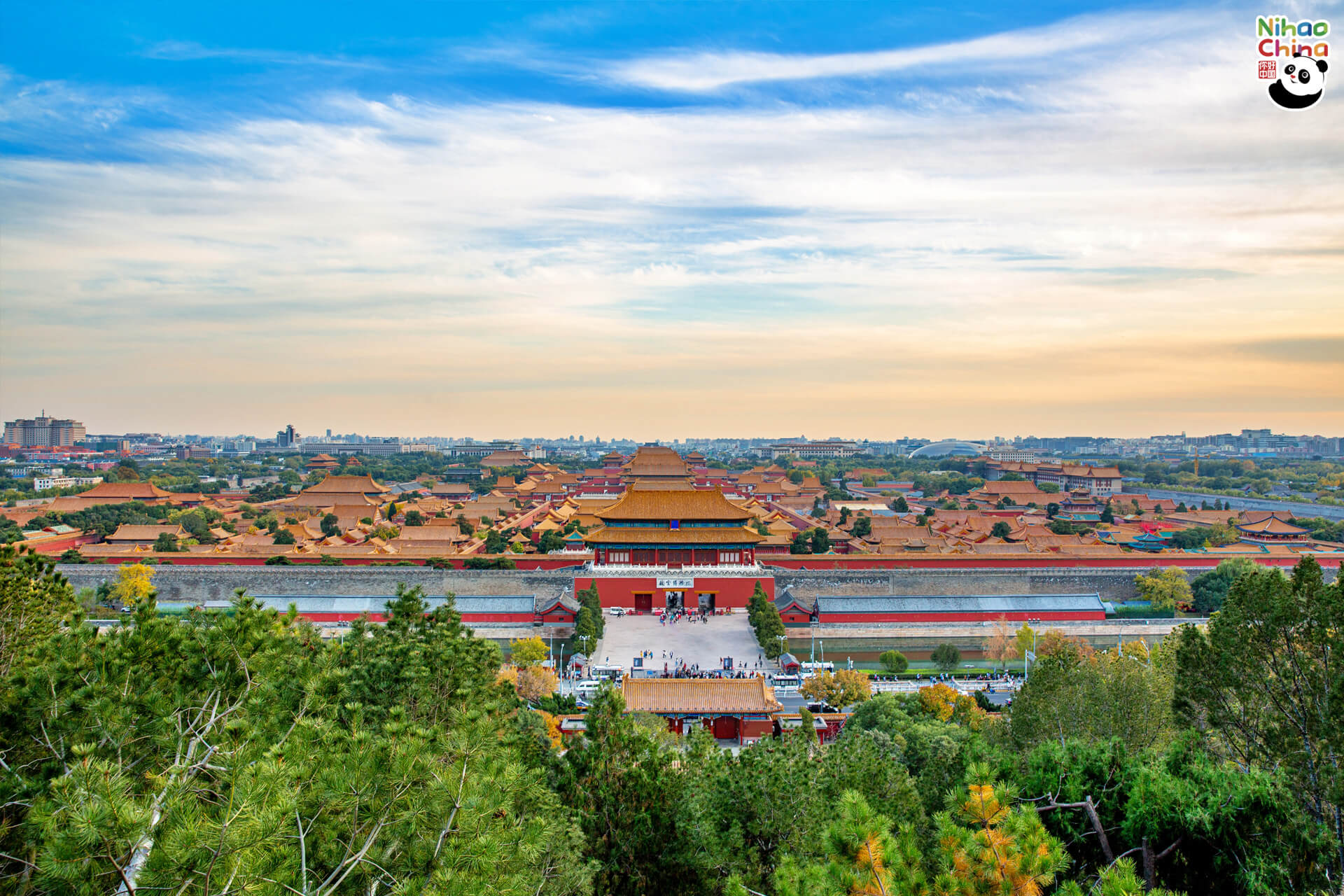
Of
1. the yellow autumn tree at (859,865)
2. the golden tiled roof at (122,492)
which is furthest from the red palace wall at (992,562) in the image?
the golden tiled roof at (122,492)

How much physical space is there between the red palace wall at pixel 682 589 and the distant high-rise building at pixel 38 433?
4706 inches

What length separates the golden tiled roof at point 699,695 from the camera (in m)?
15.3

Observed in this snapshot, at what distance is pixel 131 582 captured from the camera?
81.9 ft

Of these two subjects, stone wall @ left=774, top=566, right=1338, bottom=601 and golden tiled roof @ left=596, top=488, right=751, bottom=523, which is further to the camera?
golden tiled roof @ left=596, top=488, right=751, bottom=523

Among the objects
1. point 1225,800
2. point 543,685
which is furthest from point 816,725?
point 1225,800

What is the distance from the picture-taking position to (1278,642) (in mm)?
7145

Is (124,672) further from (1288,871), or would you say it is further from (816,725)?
(816,725)

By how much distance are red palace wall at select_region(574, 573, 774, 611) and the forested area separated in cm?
1636

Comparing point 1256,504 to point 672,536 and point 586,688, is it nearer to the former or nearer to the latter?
point 672,536

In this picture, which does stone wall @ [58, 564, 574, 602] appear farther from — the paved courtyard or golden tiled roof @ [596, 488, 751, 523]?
the paved courtyard

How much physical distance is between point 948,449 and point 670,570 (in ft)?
391

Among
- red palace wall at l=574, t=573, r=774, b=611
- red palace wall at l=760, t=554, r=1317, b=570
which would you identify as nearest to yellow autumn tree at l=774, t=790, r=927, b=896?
red palace wall at l=574, t=573, r=774, b=611

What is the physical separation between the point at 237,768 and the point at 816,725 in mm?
13809

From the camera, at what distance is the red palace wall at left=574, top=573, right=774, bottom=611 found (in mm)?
25969
